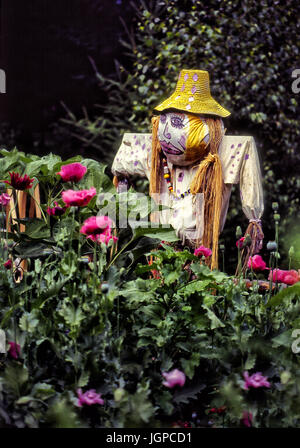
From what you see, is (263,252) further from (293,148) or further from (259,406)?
(259,406)

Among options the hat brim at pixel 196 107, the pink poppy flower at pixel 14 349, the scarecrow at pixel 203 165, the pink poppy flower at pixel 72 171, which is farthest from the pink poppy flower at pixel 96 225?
the hat brim at pixel 196 107

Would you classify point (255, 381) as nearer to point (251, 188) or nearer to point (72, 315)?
point (72, 315)

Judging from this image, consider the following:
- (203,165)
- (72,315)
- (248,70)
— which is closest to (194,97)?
(203,165)

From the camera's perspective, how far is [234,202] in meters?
4.15

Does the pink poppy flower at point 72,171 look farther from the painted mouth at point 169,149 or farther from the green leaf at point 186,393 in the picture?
the painted mouth at point 169,149

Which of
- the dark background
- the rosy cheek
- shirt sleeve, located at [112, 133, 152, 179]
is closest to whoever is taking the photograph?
the rosy cheek

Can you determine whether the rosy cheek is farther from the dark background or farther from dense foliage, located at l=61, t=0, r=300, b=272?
the dark background

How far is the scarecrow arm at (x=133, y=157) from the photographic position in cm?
273

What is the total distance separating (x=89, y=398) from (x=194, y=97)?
57.8 inches

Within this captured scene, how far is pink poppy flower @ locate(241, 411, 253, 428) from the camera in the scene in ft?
4.60

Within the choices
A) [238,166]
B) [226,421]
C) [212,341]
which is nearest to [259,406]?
[226,421]

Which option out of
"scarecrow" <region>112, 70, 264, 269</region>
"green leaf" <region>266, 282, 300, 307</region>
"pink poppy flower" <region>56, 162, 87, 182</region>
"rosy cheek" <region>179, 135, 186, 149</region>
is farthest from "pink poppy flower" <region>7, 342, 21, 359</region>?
"rosy cheek" <region>179, 135, 186, 149</region>

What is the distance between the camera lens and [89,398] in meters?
1.39

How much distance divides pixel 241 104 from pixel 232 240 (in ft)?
2.82
